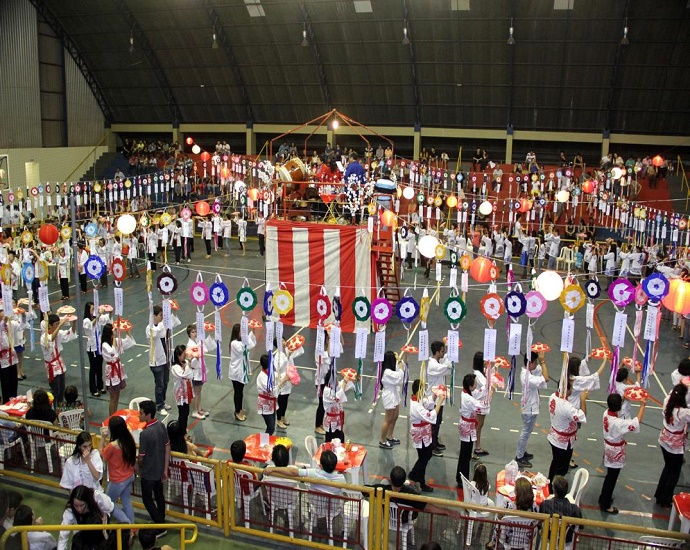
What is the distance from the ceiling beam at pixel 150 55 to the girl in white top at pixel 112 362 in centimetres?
2228

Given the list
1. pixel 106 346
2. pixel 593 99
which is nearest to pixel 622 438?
pixel 106 346

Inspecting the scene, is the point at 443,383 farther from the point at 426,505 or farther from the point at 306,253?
the point at 306,253

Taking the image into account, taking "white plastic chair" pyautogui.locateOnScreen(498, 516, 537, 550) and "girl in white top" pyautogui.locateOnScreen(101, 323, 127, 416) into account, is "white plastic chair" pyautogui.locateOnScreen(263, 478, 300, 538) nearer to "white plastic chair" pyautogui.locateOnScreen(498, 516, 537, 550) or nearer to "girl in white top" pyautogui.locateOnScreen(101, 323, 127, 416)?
"white plastic chair" pyautogui.locateOnScreen(498, 516, 537, 550)

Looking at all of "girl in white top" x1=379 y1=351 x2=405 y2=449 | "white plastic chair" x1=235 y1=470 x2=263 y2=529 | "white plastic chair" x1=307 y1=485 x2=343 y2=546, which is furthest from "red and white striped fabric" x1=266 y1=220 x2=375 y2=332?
"white plastic chair" x1=307 y1=485 x2=343 y2=546

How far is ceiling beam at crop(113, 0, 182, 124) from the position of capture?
27.2 m

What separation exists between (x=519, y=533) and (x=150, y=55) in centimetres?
2826

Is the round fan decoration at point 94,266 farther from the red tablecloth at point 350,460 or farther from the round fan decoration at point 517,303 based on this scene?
the round fan decoration at point 517,303

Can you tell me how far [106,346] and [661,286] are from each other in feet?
25.1

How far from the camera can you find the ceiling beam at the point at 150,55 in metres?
27.2

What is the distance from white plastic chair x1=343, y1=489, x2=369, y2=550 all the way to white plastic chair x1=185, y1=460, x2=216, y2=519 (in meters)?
1.50

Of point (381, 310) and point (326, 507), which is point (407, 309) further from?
point (326, 507)

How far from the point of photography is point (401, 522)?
6.16m

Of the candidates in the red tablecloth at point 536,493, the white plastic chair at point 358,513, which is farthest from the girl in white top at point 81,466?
the red tablecloth at point 536,493

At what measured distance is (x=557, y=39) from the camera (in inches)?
916
